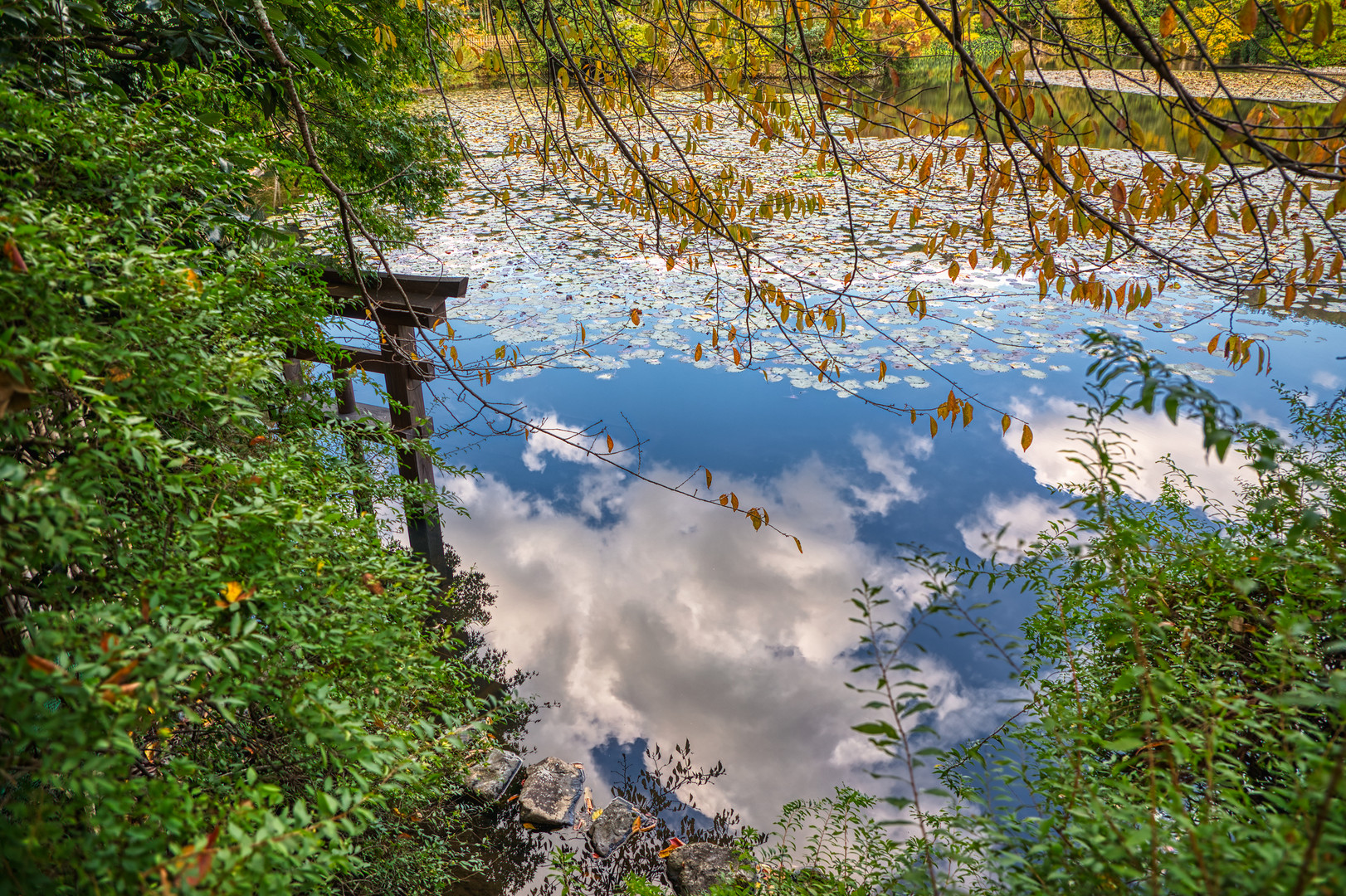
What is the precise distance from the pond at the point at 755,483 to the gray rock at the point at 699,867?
0.36 metres

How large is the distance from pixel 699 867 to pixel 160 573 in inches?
102

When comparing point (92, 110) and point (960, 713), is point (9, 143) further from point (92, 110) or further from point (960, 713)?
point (960, 713)

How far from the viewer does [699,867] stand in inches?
112

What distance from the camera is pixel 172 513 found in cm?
95

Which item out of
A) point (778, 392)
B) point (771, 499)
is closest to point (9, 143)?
point (771, 499)

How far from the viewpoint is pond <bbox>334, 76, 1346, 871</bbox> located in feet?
12.3

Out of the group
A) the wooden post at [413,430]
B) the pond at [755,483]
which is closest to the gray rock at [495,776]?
the pond at [755,483]

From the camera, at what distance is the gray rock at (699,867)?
2764mm

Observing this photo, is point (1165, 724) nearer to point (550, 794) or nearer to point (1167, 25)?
point (1167, 25)

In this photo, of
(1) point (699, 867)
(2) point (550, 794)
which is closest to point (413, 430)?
(2) point (550, 794)

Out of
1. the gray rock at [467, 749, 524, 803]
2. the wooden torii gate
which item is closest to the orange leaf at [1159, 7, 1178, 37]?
the wooden torii gate

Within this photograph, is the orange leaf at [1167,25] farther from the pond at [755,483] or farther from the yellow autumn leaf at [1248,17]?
the pond at [755,483]

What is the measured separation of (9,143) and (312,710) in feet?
3.34

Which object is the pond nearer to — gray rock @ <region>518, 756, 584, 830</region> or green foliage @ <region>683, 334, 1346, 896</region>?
gray rock @ <region>518, 756, 584, 830</region>
